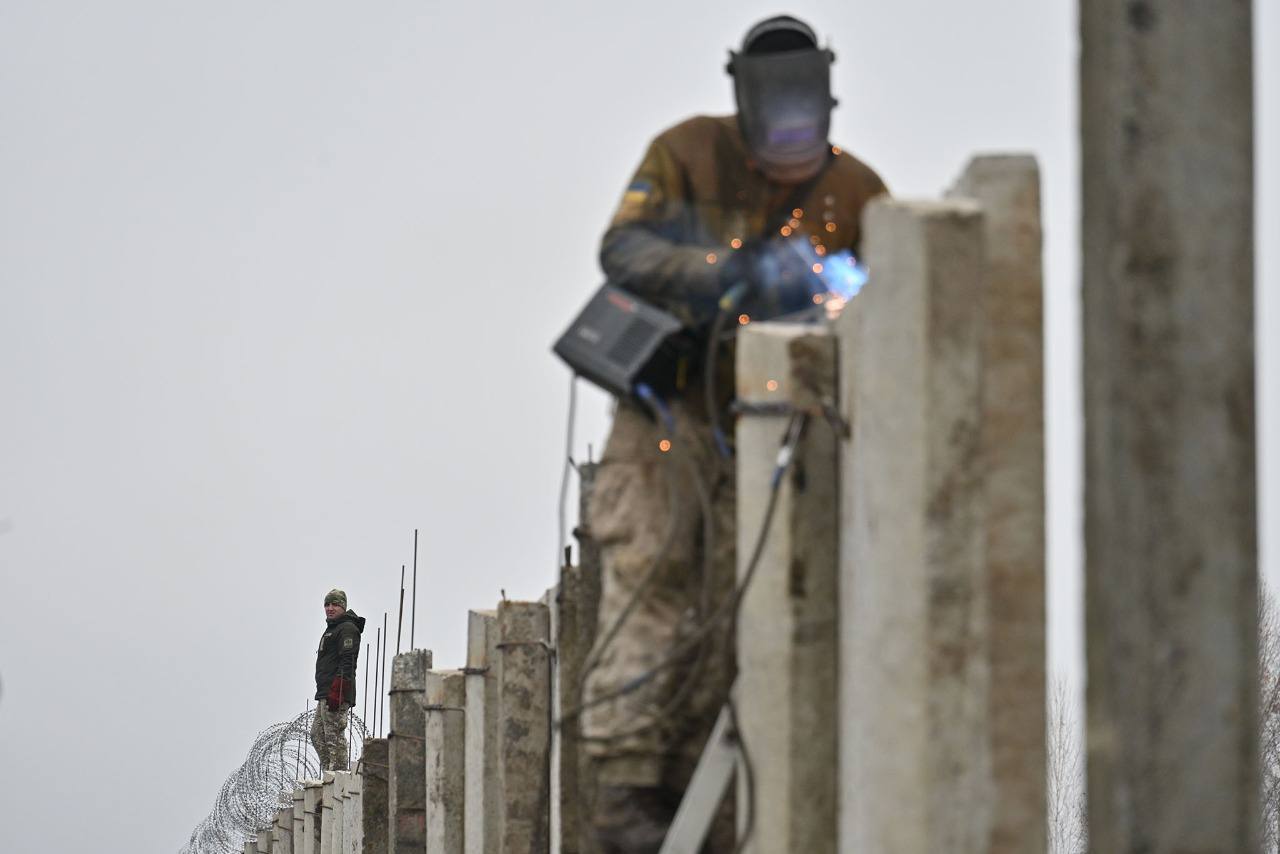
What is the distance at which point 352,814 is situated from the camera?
1388cm

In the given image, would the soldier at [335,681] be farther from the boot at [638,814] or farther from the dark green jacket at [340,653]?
the boot at [638,814]

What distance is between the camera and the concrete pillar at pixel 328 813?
610 inches

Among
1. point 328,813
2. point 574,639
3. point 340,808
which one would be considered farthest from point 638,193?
point 328,813

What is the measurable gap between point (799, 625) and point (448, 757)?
5168 mm

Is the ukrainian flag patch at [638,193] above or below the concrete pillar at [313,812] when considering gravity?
above

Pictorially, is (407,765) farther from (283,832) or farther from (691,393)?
(283,832)

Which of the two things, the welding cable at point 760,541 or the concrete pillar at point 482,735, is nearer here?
the welding cable at point 760,541

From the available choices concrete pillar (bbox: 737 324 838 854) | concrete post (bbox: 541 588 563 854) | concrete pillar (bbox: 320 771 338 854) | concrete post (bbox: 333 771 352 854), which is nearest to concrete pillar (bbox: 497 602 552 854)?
concrete post (bbox: 541 588 563 854)

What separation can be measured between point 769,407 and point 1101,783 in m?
2.12

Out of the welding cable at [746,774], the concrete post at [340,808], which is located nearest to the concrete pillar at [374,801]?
the concrete post at [340,808]

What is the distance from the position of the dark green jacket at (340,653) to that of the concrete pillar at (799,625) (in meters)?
14.3

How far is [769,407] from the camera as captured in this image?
5.94 meters

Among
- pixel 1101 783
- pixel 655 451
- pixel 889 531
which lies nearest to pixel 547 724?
pixel 655 451

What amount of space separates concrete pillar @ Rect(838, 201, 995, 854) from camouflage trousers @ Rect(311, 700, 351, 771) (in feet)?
49.2
